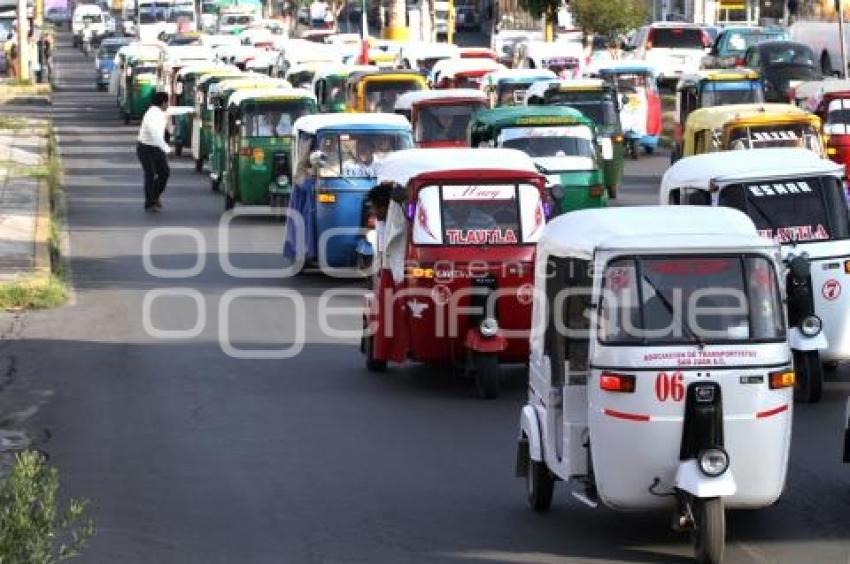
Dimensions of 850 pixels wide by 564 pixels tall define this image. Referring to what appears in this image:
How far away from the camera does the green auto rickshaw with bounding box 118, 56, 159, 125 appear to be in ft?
214

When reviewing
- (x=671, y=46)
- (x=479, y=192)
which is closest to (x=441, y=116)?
(x=479, y=192)

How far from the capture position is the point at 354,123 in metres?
29.0

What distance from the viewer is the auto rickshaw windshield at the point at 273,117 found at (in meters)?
37.4

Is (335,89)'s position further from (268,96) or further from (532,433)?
(532,433)

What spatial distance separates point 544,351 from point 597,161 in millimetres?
16215

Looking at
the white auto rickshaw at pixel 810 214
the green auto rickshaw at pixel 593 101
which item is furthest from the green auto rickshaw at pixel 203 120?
the white auto rickshaw at pixel 810 214

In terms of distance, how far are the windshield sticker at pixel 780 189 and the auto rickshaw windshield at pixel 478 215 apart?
1878 millimetres

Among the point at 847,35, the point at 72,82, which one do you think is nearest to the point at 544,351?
the point at 847,35

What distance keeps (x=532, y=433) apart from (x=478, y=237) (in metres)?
5.86

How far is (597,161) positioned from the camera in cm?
3036

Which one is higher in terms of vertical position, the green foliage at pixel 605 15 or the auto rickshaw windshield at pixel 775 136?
the auto rickshaw windshield at pixel 775 136

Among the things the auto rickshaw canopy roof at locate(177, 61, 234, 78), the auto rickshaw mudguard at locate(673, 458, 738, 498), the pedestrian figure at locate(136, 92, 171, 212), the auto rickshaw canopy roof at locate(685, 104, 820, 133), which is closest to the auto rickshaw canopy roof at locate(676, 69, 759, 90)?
the pedestrian figure at locate(136, 92, 171, 212)

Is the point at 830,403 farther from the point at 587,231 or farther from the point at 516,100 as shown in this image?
the point at 516,100

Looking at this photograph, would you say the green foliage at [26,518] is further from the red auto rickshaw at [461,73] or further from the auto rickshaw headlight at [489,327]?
the red auto rickshaw at [461,73]
